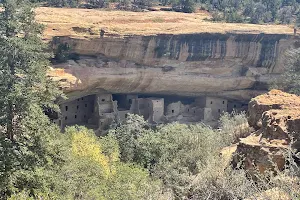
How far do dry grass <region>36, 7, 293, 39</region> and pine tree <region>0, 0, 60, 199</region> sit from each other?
6.36 m

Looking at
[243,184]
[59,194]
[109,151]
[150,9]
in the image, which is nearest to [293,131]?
[243,184]

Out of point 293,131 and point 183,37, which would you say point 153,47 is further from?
point 293,131

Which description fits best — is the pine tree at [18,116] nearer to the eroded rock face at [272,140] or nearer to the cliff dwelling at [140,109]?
the eroded rock face at [272,140]

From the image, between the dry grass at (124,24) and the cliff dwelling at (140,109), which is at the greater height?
the dry grass at (124,24)

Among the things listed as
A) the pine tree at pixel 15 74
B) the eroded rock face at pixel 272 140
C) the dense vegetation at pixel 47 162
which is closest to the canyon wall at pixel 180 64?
the dense vegetation at pixel 47 162

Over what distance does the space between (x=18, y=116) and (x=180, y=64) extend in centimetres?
1113

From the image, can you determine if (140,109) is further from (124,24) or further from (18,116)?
(18,116)

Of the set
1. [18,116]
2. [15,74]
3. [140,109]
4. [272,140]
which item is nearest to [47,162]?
[18,116]

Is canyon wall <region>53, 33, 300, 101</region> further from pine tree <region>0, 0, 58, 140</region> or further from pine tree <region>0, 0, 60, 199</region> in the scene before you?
pine tree <region>0, 0, 60, 199</region>

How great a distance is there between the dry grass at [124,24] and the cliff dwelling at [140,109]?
3225 mm

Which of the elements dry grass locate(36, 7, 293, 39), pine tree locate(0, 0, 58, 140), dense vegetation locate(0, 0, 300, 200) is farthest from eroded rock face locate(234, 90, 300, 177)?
dry grass locate(36, 7, 293, 39)

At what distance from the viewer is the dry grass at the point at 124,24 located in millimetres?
16859

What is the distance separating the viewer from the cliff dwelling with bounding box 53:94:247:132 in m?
19.0

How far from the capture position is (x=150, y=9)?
1049 inches
